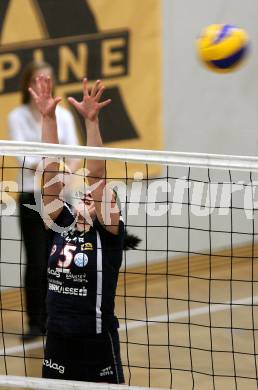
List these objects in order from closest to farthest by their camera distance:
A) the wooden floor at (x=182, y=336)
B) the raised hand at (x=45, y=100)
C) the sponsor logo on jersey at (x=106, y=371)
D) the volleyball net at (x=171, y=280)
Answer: the sponsor logo on jersey at (x=106, y=371)
the raised hand at (x=45, y=100)
the volleyball net at (x=171, y=280)
the wooden floor at (x=182, y=336)

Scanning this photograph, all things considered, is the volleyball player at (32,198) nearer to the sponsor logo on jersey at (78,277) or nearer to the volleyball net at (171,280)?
the volleyball net at (171,280)

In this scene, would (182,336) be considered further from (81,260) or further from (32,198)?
(81,260)

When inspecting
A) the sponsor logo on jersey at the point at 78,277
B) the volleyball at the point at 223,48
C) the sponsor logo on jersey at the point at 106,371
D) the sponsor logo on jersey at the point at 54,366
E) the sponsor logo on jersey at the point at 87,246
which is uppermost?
the volleyball at the point at 223,48

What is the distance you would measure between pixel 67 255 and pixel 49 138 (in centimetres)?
75

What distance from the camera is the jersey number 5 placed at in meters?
5.00

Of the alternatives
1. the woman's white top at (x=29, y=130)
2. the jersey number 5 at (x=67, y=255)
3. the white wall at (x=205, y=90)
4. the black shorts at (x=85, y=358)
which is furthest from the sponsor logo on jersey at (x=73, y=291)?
the white wall at (x=205, y=90)

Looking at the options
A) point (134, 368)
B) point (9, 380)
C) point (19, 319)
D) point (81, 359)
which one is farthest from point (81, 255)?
point (19, 319)

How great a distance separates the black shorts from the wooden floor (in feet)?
3.19

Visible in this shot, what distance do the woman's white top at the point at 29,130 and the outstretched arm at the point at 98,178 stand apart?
1961 mm

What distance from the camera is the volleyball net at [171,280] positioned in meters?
6.46

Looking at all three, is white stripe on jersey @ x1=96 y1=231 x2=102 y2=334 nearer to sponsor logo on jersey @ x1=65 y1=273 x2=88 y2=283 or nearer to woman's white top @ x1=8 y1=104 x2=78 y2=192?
sponsor logo on jersey @ x1=65 y1=273 x2=88 y2=283

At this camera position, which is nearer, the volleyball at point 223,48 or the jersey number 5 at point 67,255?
the jersey number 5 at point 67,255

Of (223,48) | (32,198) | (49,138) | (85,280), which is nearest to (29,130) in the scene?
(32,198)

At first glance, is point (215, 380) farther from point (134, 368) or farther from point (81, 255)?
point (81, 255)
